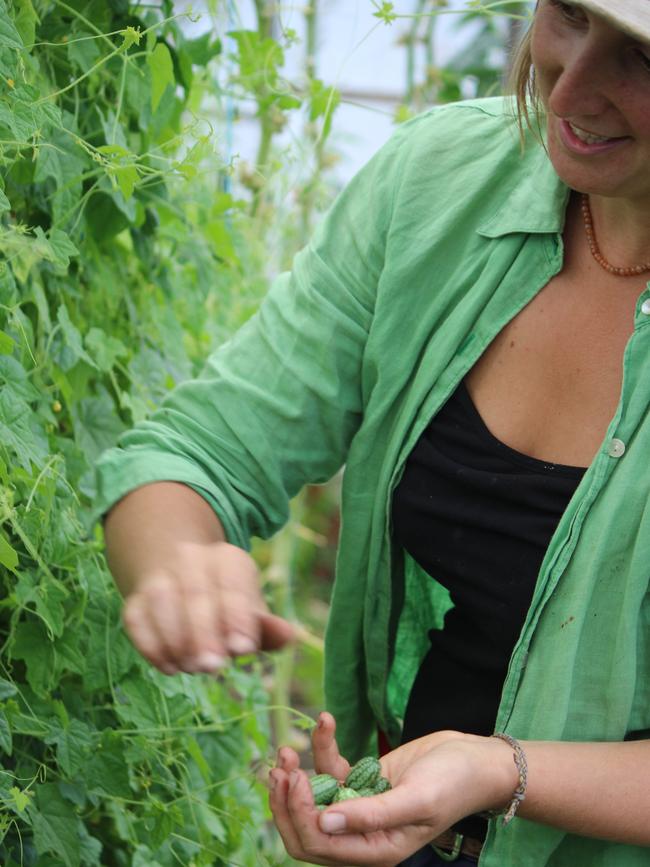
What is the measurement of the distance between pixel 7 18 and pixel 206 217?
745 mm

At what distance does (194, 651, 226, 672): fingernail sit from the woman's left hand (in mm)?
100

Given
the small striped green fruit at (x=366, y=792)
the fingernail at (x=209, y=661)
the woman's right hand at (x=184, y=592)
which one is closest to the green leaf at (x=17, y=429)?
the woman's right hand at (x=184, y=592)

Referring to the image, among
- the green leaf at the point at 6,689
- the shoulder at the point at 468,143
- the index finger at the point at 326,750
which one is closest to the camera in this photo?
the index finger at the point at 326,750

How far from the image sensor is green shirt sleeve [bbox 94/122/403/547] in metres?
1.33

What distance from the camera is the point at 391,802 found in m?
1.00

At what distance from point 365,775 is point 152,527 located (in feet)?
0.97

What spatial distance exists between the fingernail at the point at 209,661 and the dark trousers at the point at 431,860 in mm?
518

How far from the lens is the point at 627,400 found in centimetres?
122

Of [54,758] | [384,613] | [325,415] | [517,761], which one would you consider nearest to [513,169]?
[325,415]

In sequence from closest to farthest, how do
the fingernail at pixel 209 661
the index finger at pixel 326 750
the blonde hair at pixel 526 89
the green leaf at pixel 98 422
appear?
the fingernail at pixel 209 661 < the index finger at pixel 326 750 < the blonde hair at pixel 526 89 < the green leaf at pixel 98 422

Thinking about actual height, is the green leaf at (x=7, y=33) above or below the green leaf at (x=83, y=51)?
above

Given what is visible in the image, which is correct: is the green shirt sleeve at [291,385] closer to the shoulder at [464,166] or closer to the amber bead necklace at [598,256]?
the shoulder at [464,166]

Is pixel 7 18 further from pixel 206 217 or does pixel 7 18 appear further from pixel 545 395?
pixel 206 217

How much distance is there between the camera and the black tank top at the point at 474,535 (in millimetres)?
1263
